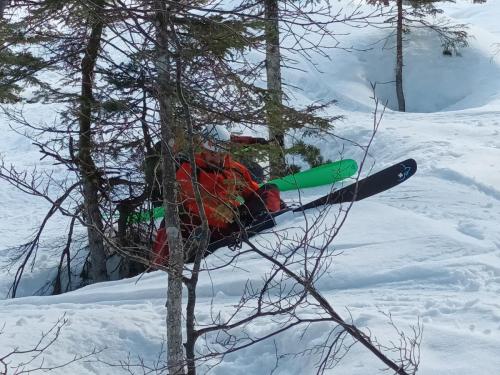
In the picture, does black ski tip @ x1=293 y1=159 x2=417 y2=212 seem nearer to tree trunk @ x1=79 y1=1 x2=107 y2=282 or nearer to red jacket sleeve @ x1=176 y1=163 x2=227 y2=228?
red jacket sleeve @ x1=176 y1=163 x2=227 y2=228

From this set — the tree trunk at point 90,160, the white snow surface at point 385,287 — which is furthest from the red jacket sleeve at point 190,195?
the tree trunk at point 90,160

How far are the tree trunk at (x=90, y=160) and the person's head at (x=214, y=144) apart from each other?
1274mm

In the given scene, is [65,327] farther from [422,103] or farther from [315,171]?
[422,103]

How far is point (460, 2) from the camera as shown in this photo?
38.1m

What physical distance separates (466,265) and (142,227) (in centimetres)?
426

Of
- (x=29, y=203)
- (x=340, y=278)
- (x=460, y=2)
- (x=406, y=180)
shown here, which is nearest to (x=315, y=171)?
(x=406, y=180)

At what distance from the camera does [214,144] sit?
4.78 meters

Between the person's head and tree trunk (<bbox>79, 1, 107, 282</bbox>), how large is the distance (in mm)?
1274

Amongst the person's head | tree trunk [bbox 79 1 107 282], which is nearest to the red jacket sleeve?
the person's head

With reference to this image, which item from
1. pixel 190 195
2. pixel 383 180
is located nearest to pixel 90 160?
pixel 190 195

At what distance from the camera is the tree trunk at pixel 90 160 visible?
298 inches

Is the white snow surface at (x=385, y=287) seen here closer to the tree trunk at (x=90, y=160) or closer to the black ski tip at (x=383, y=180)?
the black ski tip at (x=383, y=180)

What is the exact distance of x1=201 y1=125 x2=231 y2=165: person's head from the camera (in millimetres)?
4734

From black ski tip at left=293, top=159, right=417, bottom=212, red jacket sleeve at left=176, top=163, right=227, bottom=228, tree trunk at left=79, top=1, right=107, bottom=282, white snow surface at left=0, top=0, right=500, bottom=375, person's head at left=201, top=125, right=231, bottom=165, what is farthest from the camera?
black ski tip at left=293, top=159, right=417, bottom=212
